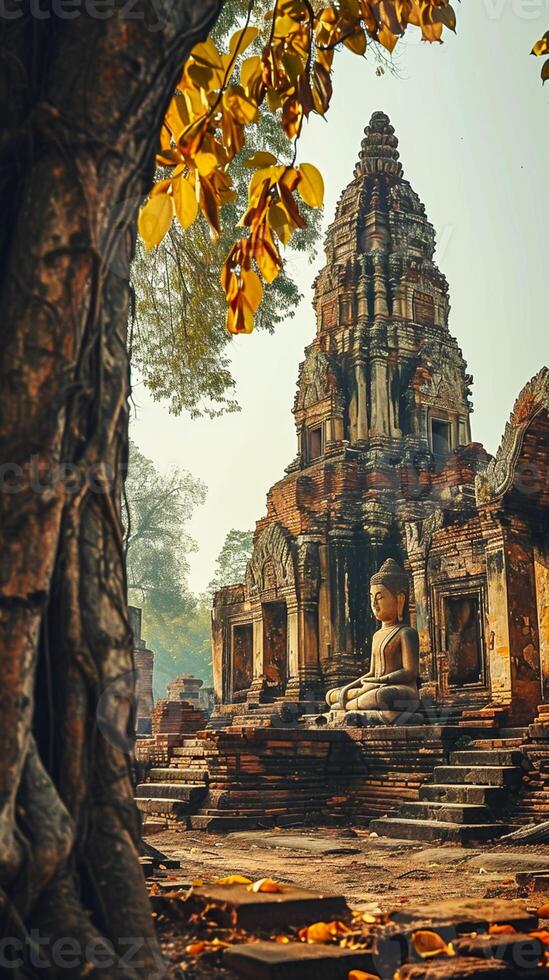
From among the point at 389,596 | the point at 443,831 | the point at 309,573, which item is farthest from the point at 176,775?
the point at 309,573

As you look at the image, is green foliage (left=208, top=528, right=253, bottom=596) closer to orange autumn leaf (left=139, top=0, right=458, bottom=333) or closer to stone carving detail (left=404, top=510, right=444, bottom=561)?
stone carving detail (left=404, top=510, right=444, bottom=561)

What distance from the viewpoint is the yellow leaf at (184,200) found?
3416 mm

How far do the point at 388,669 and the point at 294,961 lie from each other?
11381 millimetres

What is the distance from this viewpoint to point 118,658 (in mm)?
2416

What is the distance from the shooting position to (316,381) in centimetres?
2250

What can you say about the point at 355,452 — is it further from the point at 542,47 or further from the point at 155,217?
the point at 155,217

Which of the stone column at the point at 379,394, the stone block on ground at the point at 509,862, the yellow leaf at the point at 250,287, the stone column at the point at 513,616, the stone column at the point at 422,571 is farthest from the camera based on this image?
the stone column at the point at 379,394

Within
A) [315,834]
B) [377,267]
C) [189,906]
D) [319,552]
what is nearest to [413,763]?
[315,834]

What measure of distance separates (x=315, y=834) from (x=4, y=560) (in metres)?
7.63

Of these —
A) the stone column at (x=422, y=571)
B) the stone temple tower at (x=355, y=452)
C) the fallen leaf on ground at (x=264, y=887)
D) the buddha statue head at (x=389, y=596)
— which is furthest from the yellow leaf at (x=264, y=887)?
the stone temple tower at (x=355, y=452)

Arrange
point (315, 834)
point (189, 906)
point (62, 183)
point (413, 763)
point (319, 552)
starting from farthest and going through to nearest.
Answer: point (319, 552)
point (413, 763)
point (315, 834)
point (189, 906)
point (62, 183)

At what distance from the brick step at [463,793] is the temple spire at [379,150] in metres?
17.7

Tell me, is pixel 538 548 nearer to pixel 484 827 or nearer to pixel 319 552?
pixel 484 827

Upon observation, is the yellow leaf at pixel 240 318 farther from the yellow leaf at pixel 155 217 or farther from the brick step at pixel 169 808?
the brick step at pixel 169 808
